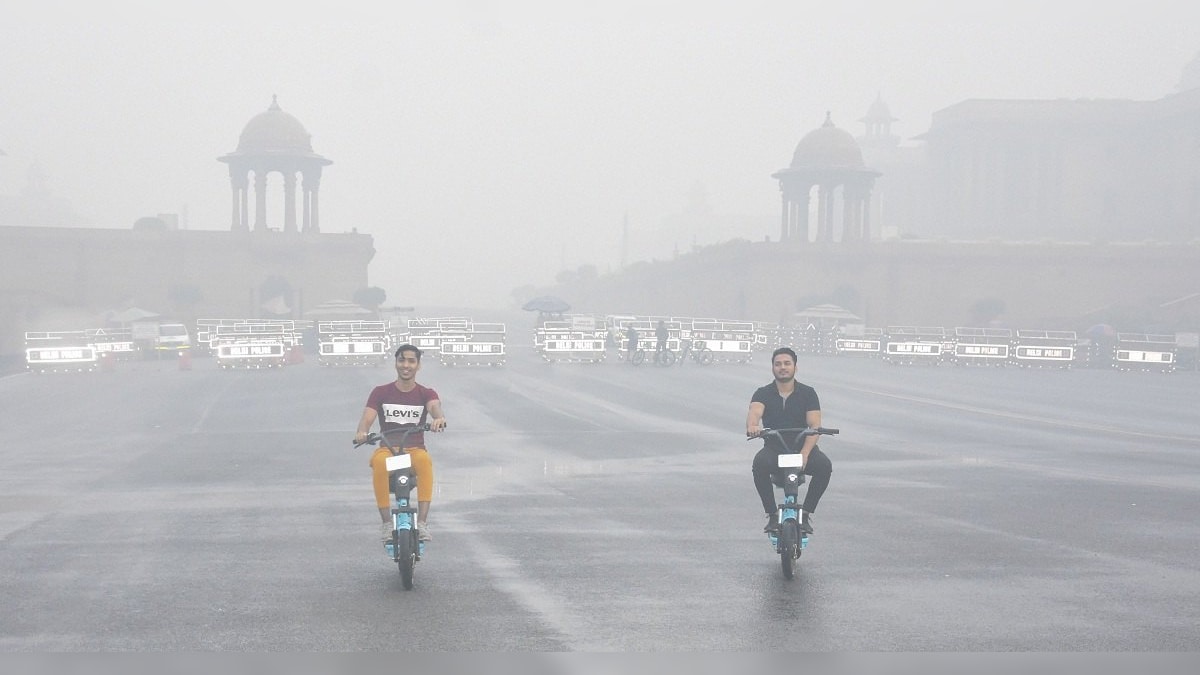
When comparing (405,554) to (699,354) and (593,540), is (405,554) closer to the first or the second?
(593,540)

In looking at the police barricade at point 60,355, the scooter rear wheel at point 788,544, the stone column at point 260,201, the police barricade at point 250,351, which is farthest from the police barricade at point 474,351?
the stone column at point 260,201

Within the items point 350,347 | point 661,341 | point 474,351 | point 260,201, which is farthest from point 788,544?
point 260,201

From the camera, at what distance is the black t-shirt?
1070cm

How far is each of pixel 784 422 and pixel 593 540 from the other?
2.55 metres

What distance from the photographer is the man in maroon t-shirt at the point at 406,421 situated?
10211 millimetres

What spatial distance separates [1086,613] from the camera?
9.12 meters

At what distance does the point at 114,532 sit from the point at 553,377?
1218 inches

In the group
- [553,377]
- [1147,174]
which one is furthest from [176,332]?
[1147,174]

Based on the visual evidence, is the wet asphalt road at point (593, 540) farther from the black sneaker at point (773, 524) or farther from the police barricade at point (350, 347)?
the police barricade at point (350, 347)

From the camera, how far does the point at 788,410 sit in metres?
10.7

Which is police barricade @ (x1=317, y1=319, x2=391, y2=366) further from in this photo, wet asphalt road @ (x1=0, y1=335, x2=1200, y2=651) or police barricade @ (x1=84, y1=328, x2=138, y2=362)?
wet asphalt road @ (x1=0, y1=335, x2=1200, y2=651)

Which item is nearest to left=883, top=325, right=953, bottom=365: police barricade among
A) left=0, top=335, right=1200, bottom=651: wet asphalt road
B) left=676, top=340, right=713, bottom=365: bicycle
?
left=676, top=340, right=713, bottom=365: bicycle

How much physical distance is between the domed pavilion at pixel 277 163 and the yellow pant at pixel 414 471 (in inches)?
3420

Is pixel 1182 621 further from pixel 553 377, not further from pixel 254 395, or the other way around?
pixel 553 377
